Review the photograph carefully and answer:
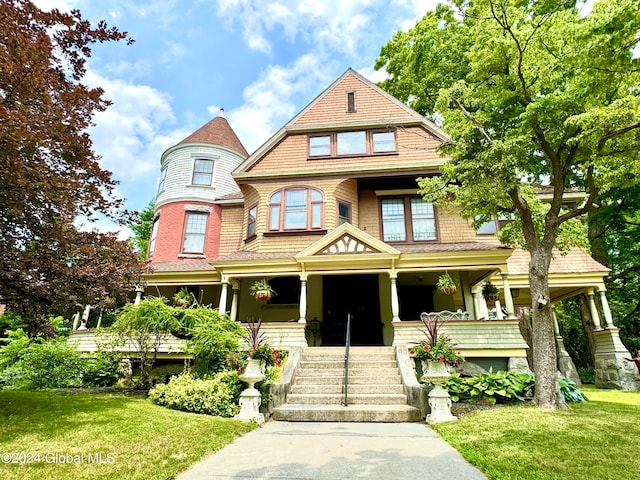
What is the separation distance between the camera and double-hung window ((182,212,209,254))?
1532 cm

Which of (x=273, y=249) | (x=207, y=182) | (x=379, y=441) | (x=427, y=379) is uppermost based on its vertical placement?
(x=207, y=182)

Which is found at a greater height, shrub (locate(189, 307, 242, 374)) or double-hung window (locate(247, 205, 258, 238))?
double-hung window (locate(247, 205, 258, 238))

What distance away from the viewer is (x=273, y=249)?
13.2 metres

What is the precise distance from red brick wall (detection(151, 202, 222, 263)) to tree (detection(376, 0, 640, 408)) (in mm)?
9544

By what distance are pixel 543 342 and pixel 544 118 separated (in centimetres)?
482

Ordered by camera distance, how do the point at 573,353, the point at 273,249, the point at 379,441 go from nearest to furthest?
1. the point at 379,441
2. the point at 273,249
3. the point at 573,353

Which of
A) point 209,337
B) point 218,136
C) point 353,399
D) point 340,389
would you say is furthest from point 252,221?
point 353,399

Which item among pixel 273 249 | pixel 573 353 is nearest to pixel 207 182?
pixel 273 249

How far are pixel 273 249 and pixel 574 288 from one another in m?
11.3

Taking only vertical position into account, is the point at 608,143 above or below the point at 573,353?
above

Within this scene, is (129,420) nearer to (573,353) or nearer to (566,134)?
(566,134)

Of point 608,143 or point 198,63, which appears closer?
point 608,143

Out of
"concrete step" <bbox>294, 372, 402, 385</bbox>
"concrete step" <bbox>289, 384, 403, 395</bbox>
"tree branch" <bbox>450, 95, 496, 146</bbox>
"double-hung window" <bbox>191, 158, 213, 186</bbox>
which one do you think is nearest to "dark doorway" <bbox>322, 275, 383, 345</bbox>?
"concrete step" <bbox>294, 372, 402, 385</bbox>

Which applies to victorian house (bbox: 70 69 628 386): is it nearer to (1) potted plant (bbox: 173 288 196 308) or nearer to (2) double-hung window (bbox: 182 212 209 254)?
(2) double-hung window (bbox: 182 212 209 254)
